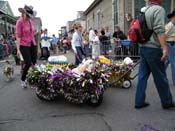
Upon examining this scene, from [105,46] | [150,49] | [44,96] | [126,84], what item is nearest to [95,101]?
[44,96]

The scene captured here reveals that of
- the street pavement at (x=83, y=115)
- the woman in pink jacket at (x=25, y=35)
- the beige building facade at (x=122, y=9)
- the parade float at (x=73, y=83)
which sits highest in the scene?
the beige building facade at (x=122, y=9)

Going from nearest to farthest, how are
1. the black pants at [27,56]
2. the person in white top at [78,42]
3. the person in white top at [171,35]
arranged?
the person in white top at [171,35] → the black pants at [27,56] → the person in white top at [78,42]

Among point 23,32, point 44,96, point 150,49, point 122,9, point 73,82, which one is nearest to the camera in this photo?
point 150,49

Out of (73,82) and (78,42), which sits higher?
(78,42)

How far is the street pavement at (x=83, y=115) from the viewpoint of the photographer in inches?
153

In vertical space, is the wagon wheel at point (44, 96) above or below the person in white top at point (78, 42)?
below

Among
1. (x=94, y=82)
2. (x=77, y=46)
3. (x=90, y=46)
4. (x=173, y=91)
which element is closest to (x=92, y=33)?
(x=90, y=46)

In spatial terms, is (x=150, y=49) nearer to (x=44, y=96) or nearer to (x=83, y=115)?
(x=83, y=115)

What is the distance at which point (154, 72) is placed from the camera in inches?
173

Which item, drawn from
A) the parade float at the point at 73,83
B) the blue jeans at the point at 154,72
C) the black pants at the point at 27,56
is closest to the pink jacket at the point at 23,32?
the black pants at the point at 27,56

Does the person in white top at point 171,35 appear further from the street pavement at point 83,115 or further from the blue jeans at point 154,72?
the blue jeans at point 154,72

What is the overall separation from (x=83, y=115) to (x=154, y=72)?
4.57 feet

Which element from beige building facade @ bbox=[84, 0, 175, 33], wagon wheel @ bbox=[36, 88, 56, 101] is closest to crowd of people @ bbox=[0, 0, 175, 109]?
wagon wheel @ bbox=[36, 88, 56, 101]

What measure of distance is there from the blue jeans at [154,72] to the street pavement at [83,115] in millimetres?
238
